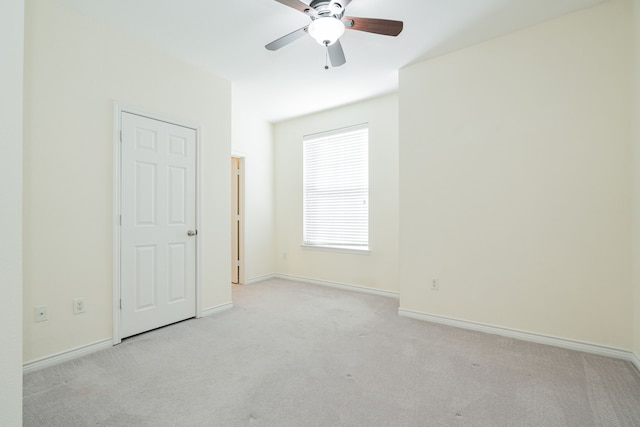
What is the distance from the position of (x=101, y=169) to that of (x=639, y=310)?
14.6ft

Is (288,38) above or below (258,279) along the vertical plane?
above

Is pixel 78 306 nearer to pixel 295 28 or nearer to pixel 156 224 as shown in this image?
pixel 156 224

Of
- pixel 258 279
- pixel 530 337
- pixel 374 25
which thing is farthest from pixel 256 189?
pixel 530 337

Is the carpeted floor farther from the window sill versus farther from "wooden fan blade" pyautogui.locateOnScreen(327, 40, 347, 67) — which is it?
"wooden fan blade" pyautogui.locateOnScreen(327, 40, 347, 67)

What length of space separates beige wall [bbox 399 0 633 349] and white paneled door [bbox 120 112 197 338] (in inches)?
94.6

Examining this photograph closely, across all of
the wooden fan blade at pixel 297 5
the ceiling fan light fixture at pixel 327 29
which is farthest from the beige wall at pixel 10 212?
A: the ceiling fan light fixture at pixel 327 29

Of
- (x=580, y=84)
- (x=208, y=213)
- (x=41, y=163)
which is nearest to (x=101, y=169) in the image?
(x=41, y=163)

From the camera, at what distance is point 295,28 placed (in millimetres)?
2748

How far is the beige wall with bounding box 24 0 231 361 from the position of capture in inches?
90.2

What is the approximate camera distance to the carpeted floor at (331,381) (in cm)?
176

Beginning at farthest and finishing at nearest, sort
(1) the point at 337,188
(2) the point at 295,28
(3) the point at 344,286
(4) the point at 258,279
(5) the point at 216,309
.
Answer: (4) the point at 258,279 < (1) the point at 337,188 < (3) the point at 344,286 < (5) the point at 216,309 < (2) the point at 295,28

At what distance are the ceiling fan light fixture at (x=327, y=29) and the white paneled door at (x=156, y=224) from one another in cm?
183

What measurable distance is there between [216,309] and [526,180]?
353cm

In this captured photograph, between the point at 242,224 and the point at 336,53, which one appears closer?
the point at 336,53
